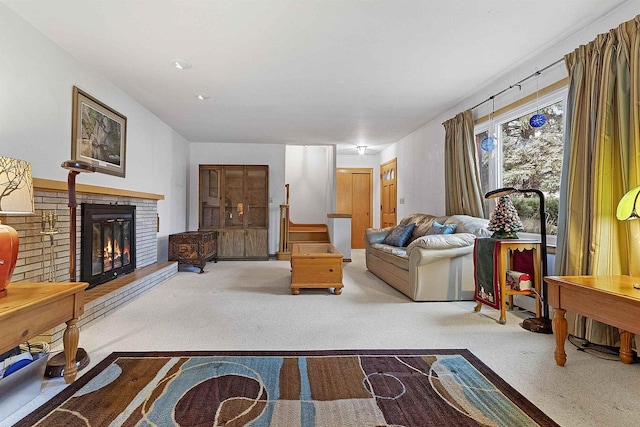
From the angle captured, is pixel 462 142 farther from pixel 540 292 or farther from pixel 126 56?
pixel 126 56

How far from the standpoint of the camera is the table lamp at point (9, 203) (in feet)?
4.74

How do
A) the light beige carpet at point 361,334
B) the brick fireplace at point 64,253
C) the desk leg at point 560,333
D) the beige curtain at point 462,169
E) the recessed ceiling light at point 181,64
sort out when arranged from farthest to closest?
the beige curtain at point 462,169 → the recessed ceiling light at point 181,64 → the brick fireplace at point 64,253 → the desk leg at point 560,333 → the light beige carpet at point 361,334

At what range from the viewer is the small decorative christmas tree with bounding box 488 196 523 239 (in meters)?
2.86

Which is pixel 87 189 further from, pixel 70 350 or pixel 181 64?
pixel 70 350

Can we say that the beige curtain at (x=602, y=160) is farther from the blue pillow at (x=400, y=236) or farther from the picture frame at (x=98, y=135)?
the picture frame at (x=98, y=135)

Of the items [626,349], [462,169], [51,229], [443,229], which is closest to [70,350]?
[51,229]

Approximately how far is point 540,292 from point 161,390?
2938 mm

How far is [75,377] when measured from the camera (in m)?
1.78

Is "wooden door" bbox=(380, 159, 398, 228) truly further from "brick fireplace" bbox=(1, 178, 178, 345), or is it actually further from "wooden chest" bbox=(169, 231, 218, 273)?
"brick fireplace" bbox=(1, 178, 178, 345)

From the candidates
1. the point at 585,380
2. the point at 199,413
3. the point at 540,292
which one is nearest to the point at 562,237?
the point at 540,292

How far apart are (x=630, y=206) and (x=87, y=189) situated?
4022 millimetres

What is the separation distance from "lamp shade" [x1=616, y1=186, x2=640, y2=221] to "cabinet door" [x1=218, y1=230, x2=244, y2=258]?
18.0 feet

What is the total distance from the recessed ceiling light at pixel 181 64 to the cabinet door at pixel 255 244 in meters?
3.58

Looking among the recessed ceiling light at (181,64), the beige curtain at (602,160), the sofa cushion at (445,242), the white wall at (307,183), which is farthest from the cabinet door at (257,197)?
the beige curtain at (602,160)
